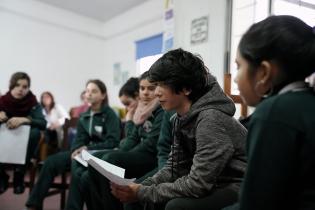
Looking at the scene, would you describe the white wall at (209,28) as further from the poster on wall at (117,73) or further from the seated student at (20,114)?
the poster on wall at (117,73)

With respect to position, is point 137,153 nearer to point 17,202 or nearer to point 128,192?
point 128,192

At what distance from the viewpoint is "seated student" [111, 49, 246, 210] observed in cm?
97

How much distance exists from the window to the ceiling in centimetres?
63

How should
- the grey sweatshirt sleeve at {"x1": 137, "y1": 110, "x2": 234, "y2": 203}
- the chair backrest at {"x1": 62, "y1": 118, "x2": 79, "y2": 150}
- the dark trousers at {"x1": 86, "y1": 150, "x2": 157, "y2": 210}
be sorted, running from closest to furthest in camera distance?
the grey sweatshirt sleeve at {"x1": 137, "y1": 110, "x2": 234, "y2": 203}, the dark trousers at {"x1": 86, "y1": 150, "x2": 157, "y2": 210}, the chair backrest at {"x1": 62, "y1": 118, "x2": 79, "y2": 150}

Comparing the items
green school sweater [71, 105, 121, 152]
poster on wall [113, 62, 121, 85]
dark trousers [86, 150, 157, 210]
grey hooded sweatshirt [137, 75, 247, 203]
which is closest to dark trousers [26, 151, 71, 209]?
green school sweater [71, 105, 121, 152]

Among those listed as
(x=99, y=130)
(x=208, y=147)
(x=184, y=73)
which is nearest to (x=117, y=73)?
(x=99, y=130)

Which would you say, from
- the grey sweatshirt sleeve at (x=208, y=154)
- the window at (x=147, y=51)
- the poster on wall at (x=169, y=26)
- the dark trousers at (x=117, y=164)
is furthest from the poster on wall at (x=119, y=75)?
the grey sweatshirt sleeve at (x=208, y=154)

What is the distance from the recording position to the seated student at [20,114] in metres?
2.37

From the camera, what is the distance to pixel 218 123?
0.99 metres

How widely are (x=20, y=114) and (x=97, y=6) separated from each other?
3037mm

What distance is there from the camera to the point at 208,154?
3.15ft

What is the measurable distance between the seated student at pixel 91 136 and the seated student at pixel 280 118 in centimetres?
174

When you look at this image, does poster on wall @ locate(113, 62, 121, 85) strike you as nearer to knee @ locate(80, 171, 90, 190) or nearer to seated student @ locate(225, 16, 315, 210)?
knee @ locate(80, 171, 90, 190)

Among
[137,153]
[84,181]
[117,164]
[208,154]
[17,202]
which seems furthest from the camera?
[17,202]
